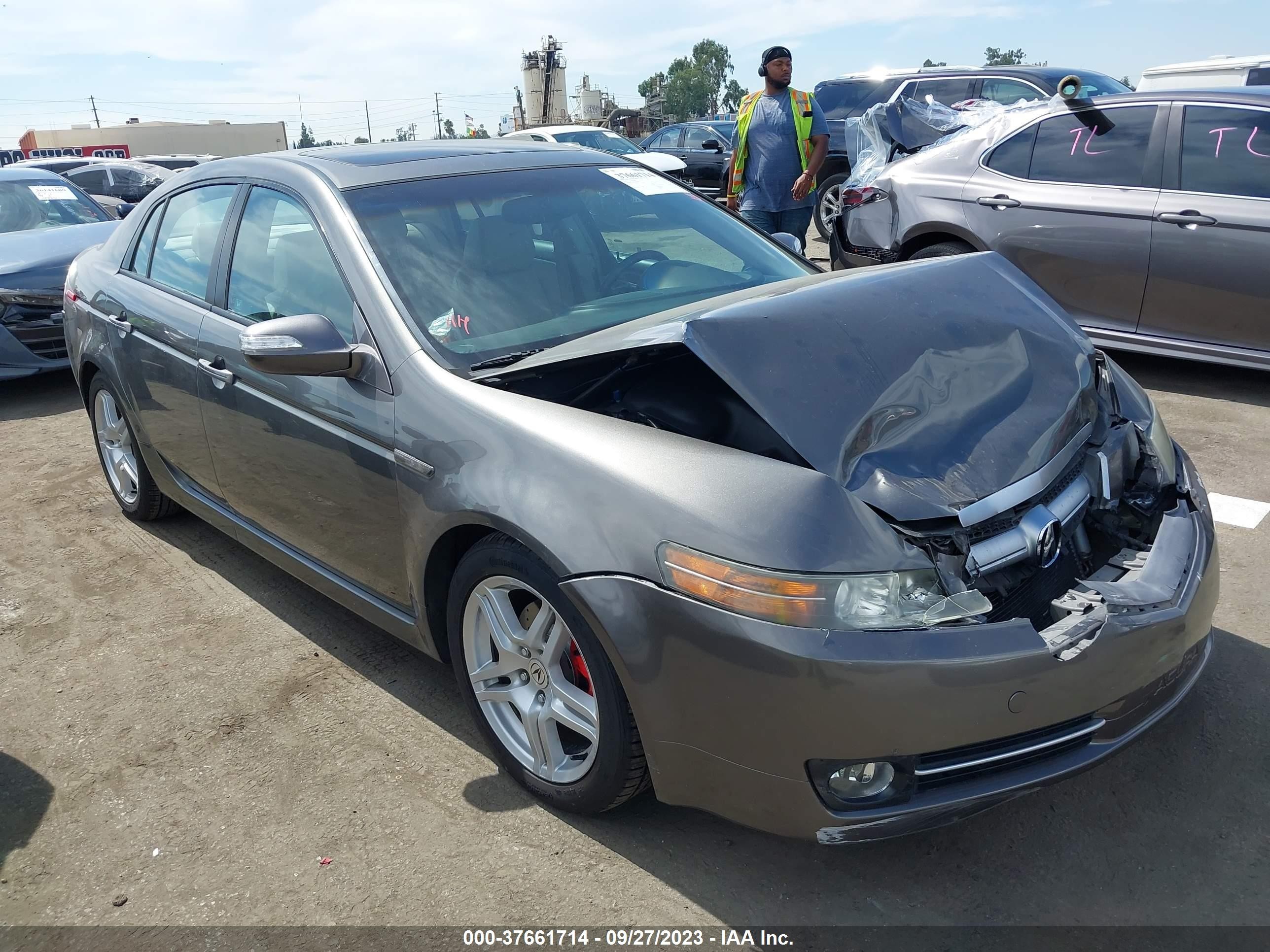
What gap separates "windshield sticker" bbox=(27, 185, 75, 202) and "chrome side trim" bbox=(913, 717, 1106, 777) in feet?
28.8

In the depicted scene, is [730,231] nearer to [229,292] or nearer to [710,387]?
[710,387]

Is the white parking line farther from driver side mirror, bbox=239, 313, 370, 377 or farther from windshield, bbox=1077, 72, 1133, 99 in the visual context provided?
windshield, bbox=1077, 72, 1133, 99

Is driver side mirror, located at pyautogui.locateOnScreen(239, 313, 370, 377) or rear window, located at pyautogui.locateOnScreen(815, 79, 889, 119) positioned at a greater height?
rear window, located at pyautogui.locateOnScreen(815, 79, 889, 119)

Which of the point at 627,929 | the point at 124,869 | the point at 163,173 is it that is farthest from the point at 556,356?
the point at 163,173

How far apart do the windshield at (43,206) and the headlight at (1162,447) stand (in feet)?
26.8

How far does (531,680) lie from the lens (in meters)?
2.52

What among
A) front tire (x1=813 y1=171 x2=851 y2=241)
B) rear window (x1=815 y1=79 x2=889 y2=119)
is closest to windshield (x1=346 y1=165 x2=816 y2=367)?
front tire (x1=813 y1=171 x2=851 y2=241)

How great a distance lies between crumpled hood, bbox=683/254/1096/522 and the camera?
2.20 m

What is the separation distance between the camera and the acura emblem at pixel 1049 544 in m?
2.21

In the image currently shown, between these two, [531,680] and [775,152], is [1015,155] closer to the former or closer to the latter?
[775,152]

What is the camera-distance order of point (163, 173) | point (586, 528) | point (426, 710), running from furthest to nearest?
point (163, 173) → point (426, 710) → point (586, 528)

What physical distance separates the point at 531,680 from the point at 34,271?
6191mm

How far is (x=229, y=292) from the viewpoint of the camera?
3.41 meters

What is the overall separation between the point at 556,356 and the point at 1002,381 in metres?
1.13
